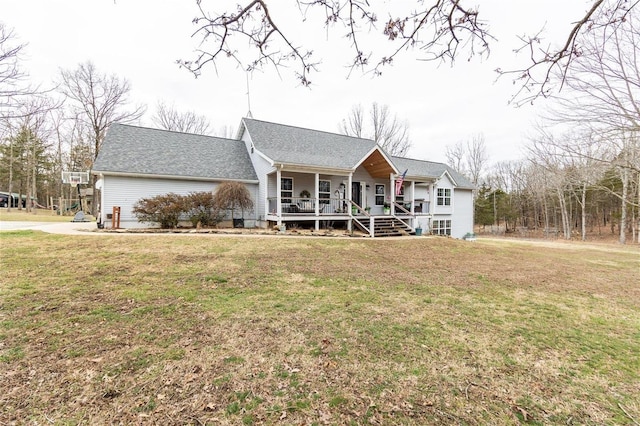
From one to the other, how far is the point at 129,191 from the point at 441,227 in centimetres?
2123

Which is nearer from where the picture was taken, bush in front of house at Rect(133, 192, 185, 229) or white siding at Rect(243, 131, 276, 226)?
bush in front of house at Rect(133, 192, 185, 229)

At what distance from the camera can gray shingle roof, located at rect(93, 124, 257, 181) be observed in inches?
533

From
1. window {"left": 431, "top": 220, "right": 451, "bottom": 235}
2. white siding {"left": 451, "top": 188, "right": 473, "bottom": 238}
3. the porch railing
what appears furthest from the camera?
white siding {"left": 451, "top": 188, "right": 473, "bottom": 238}

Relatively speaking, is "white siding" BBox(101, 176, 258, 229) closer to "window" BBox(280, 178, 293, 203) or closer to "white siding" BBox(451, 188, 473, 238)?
"window" BBox(280, 178, 293, 203)

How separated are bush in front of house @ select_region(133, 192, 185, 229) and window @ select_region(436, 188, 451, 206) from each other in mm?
18432

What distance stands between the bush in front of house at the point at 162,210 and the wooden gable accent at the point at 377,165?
36.3 ft

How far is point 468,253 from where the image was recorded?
34.7 feet

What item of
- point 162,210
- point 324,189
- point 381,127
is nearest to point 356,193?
point 324,189

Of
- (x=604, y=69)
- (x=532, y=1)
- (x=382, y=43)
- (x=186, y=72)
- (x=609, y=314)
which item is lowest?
(x=609, y=314)

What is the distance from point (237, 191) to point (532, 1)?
12.7 meters

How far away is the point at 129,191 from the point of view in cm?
1339

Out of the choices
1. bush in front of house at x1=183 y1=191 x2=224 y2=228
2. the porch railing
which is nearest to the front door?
the porch railing

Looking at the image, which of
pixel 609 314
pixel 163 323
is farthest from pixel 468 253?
pixel 163 323

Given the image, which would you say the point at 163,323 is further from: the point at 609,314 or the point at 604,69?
the point at 604,69
